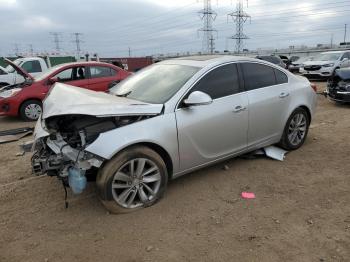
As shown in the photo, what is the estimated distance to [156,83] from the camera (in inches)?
181

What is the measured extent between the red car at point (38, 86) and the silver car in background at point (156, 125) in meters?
4.80

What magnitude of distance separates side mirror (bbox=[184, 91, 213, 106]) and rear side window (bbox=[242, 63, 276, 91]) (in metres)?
1.06

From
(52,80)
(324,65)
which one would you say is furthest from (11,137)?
(324,65)

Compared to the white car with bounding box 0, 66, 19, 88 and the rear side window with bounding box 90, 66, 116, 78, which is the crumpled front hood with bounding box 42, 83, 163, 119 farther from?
the white car with bounding box 0, 66, 19, 88

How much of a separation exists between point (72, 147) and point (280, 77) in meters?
3.35

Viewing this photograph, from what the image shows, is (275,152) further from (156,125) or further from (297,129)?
(156,125)

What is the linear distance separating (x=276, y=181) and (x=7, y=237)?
3.23m

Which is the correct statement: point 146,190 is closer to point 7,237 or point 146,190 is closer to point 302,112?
point 7,237

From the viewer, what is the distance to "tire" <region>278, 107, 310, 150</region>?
5.50 m

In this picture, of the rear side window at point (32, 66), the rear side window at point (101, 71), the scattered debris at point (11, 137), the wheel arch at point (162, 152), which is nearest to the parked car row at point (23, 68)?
the rear side window at point (32, 66)

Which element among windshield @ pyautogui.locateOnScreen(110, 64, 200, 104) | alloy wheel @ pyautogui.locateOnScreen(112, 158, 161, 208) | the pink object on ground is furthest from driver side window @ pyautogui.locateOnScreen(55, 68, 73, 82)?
the pink object on ground

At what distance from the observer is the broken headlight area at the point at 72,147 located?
11.7 feet

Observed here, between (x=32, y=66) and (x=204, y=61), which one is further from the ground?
(x=204, y=61)

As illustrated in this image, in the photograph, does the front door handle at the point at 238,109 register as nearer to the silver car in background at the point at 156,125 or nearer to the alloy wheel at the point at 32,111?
the silver car in background at the point at 156,125
